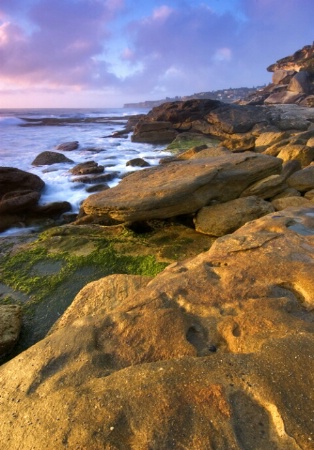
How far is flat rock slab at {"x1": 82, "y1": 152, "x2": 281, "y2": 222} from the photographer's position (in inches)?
252

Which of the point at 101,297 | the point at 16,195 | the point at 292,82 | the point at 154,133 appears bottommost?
the point at 154,133

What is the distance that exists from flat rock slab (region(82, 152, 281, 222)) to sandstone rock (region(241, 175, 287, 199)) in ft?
0.39

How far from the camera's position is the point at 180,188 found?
6.35m

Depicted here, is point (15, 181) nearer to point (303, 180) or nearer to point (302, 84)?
point (303, 180)

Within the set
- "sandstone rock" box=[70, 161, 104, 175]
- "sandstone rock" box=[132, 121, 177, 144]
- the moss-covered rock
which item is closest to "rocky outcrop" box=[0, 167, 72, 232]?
the moss-covered rock

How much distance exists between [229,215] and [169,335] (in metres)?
4.18

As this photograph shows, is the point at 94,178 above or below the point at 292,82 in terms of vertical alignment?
below

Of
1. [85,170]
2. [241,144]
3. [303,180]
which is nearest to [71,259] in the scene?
[303,180]

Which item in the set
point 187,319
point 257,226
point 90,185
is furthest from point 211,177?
point 90,185

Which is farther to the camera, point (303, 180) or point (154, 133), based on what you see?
point (154, 133)

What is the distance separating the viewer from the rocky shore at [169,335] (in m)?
2.03

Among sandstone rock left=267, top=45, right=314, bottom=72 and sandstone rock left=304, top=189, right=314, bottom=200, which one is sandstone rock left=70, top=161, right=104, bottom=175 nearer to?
sandstone rock left=304, top=189, right=314, bottom=200

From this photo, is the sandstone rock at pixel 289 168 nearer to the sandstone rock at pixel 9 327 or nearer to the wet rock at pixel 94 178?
the sandstone rock at pixel 9 327

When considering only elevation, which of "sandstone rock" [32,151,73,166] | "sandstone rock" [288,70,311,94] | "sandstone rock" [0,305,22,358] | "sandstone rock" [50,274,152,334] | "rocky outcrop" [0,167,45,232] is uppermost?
"sandstone rock" [288,70,311,94]
